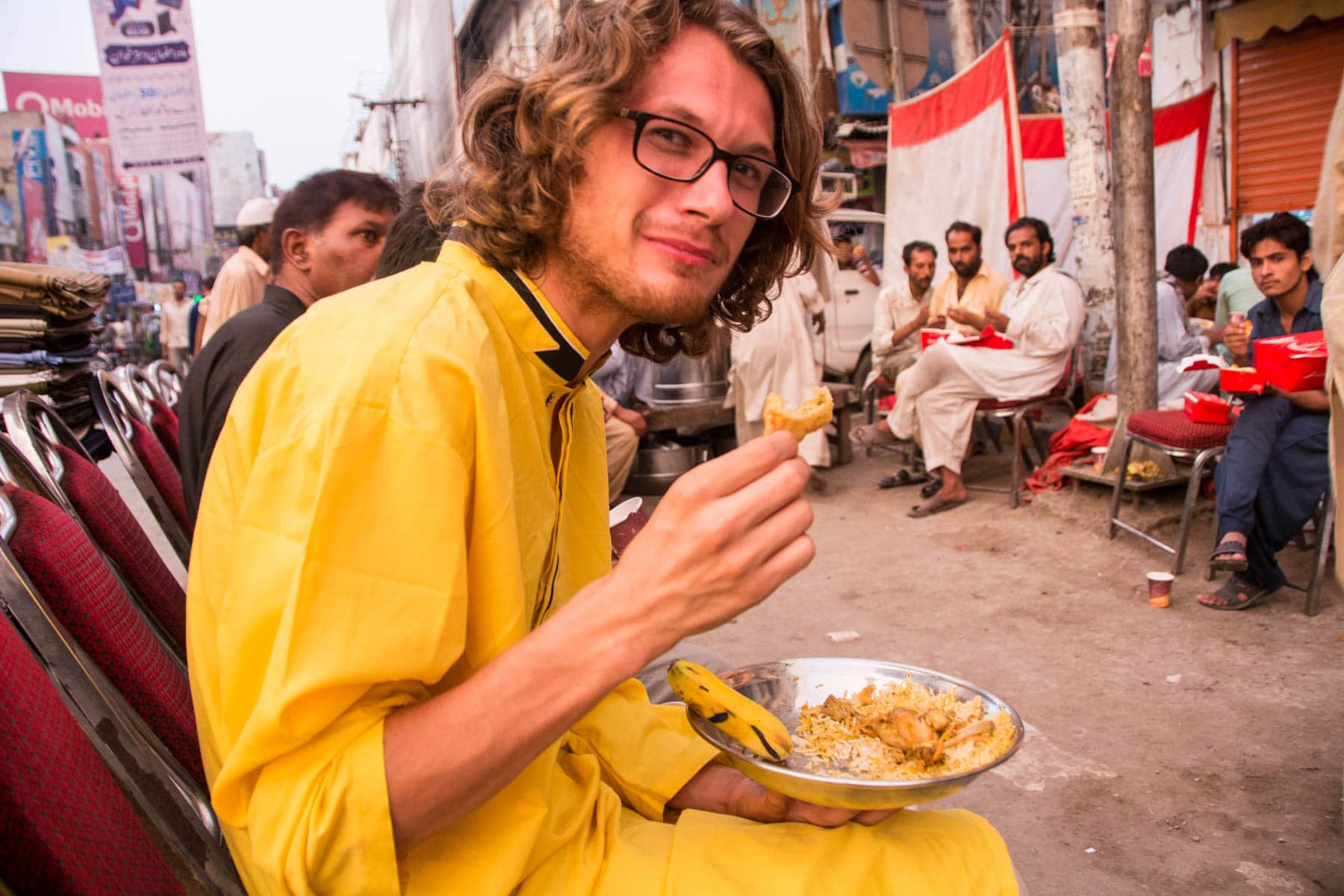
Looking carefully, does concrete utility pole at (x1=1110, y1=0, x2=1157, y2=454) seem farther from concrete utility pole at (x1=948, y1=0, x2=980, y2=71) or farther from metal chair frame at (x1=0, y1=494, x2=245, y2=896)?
metal chair frame at (x1=0, y1=494, x2=245, y2=896)

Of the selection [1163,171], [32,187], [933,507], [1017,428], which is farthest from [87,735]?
[32,187]

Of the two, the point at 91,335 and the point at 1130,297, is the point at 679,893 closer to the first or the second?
the point at 91,335

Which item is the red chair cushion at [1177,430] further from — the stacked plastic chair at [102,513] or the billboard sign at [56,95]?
the billboard sign at [56,95]

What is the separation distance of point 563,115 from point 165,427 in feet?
8.73

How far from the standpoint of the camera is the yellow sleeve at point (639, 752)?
1.58m

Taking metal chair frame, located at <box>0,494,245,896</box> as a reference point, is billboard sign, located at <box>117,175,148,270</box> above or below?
above

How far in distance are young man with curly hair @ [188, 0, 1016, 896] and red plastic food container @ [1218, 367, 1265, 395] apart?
3661mm

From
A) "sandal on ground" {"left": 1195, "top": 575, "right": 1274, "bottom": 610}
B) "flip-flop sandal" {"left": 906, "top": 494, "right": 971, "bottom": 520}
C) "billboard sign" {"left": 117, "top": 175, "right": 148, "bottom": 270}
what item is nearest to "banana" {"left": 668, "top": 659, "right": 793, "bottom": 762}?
"sandal on ground" {"left": 1195, "top": 575, "right": 1274, "bottom": 610}

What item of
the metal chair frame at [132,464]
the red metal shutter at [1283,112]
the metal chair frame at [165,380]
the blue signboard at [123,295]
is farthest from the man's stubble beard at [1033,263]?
the blue signboard at [123,295]

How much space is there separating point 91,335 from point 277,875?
327cm

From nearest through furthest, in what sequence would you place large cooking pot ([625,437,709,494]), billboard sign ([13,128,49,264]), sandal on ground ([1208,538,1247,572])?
sandal on ground ([1208,538,1247,572]) < large cooking pot ([625,437,709,494]) < billboard sign ([13,128,49,264])

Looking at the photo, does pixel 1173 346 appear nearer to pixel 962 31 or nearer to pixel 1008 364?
pixel 1008 364

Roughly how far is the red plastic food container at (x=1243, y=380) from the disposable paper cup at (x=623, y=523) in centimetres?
307

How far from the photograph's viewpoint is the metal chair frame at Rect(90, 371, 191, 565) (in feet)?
8.54
